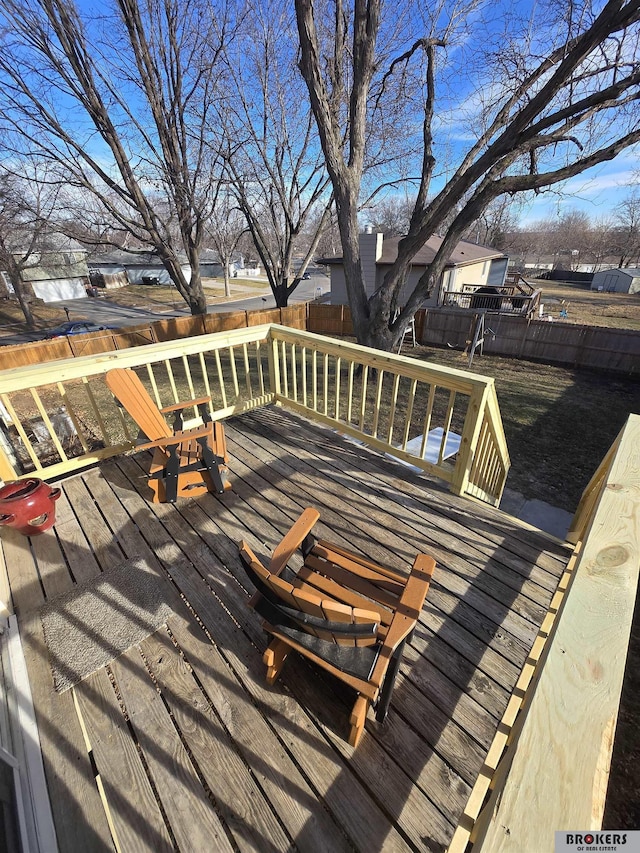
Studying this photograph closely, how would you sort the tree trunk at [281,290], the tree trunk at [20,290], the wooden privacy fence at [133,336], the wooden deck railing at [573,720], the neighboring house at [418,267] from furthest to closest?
1. the tree trunk at [20,290]
2. the neighboring house at [418,267]
3. the tree trunk at [281,290]
4. the wooden privacy fence at [133,336]
5. the wooden deck railing at [573,720]

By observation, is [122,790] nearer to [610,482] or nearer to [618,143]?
[610,482]

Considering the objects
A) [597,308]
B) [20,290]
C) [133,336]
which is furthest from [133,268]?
[597,308]

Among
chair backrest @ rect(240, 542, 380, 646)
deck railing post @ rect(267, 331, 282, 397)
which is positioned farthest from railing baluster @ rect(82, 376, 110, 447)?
chair backrest @ rect(240, 542, 380, 646)

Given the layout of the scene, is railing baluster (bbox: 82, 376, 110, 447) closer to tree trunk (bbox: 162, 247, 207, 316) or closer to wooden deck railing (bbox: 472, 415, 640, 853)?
wooden deck railing (bbox: 472, 415, 640, 853)

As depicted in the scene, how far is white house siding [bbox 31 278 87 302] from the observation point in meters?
27.3

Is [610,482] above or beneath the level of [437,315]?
above

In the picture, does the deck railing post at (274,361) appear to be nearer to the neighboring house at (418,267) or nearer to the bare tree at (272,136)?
the bare tree at (272,136)

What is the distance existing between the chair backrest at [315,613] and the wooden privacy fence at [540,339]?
1194 cm

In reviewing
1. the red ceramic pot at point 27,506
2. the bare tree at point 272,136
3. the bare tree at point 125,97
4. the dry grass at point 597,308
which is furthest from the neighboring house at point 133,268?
the red ceramic pot at point 27,506

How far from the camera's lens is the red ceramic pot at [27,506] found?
2.33m

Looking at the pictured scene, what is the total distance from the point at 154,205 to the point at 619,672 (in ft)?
38.0

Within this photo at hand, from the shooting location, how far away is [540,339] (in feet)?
35.6

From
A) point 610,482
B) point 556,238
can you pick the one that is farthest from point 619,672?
point 556,238

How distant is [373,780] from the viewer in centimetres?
136
